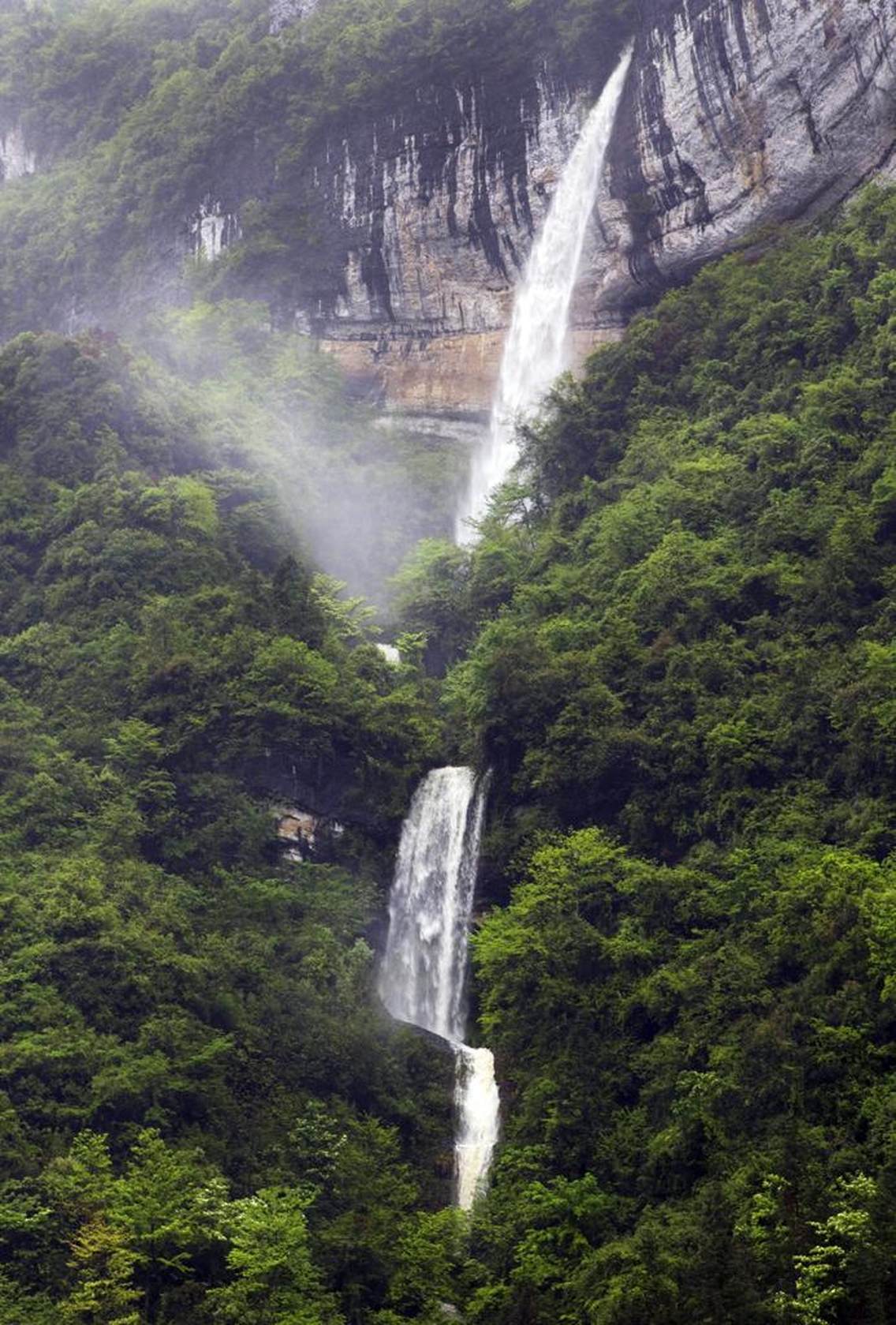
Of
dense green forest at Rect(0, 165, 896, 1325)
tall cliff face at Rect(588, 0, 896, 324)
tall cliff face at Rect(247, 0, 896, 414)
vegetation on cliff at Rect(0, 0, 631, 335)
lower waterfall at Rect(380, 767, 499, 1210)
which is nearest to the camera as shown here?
dense green forest at Rect(0, 165, 896, 1325)

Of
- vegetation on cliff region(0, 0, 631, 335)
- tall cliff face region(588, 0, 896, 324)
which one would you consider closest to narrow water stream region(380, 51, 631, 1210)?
tall cliff face region(588, 0, 896, 324)

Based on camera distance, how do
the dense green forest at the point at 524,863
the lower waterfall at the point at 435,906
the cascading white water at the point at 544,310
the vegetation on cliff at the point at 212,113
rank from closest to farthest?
the dense green forest at the point at 524,863 → the lower waterfall at the point at 435,906 → the cascading white water at the point at 544,310 → the vegetation on cliff at the point at 212,113

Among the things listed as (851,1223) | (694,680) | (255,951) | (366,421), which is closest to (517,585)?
(694,680)

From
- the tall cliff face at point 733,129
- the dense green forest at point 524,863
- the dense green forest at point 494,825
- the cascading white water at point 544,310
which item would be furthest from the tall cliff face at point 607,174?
the dense green forest at point 524,863

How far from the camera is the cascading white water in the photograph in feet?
161

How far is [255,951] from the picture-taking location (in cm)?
3331

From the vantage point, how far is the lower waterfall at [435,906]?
3509 cm

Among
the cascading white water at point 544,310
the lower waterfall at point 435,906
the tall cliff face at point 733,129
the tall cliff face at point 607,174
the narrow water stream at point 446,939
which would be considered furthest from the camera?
the cascading white water at point 544,310

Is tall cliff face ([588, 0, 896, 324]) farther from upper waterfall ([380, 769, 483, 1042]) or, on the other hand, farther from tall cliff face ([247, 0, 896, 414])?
upper waterfall ([380, 769, 483, 1042])

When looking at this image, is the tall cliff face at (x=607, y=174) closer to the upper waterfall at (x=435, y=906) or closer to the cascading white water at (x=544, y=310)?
the cascading white water at (x=544, y=310)

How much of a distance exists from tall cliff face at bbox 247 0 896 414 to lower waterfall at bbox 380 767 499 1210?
1626cm

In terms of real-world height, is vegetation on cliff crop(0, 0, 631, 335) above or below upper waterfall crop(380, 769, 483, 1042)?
above

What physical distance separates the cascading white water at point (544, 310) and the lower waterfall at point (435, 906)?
1338cm

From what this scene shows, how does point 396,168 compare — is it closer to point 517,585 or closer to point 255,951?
point 517,585
